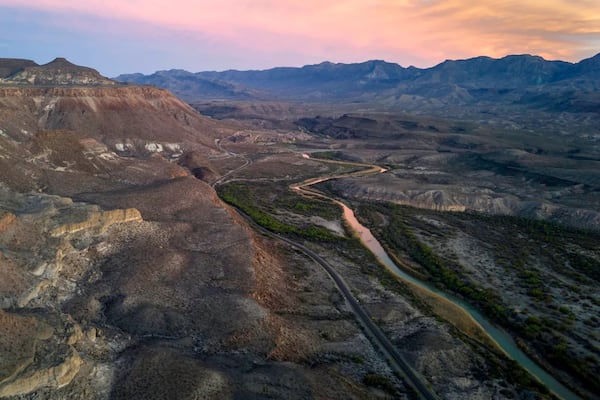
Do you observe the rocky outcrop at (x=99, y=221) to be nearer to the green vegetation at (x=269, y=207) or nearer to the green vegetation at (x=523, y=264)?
the green vegetation at (x=269, y=207)

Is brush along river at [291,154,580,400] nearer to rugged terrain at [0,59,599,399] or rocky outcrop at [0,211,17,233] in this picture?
rugged terrain at [0,59,599,399]

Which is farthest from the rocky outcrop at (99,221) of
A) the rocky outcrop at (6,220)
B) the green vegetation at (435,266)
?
the green vegetation at (435,266)

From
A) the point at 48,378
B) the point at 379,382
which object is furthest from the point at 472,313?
the point at 48,378

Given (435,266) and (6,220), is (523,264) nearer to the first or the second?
(435,266)

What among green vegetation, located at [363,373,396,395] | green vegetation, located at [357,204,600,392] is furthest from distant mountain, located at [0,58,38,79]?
green vegetation, located at [363,373,396,395]

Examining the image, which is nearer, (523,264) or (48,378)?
(48,378)

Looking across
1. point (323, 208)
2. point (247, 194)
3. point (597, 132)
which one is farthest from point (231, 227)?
point (597, 132)

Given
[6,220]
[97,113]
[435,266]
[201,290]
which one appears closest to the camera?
[6,220]
